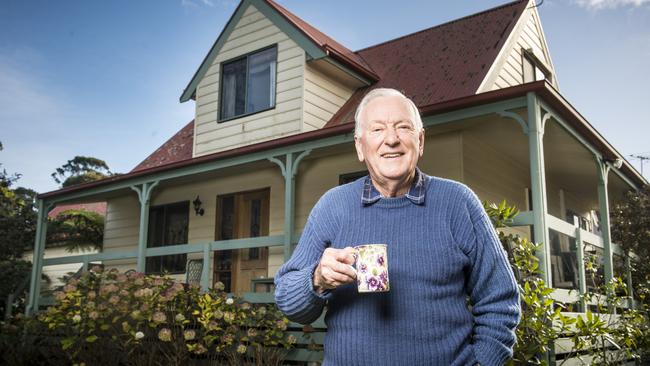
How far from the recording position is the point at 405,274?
1801mm

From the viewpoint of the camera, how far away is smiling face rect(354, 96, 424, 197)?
197 centimetres

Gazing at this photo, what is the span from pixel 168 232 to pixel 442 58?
20.0 ft

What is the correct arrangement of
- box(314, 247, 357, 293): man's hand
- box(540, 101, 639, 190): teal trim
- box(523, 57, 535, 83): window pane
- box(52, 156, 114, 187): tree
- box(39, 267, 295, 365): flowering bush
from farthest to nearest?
1. box(52, 156, 114, 187): tree
2. box(523, 57, 535, 83): window pane
3. box(540, 101, 639, 190): teal trim
4. box(39, 267, 295, 365): flowering bush
5. box(314, 247, 357, 293): man's hand

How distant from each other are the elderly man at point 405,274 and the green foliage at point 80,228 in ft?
46.2

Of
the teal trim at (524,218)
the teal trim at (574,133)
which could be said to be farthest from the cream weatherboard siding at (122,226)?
the teal trim at (574,133)

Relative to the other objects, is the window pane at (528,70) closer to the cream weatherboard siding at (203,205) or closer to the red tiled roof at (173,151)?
the cream weatherboard siding at (203,205)

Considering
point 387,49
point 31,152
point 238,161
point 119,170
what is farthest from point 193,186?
point 119,170

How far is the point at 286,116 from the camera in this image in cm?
953

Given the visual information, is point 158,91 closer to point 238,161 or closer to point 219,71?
point 219,71

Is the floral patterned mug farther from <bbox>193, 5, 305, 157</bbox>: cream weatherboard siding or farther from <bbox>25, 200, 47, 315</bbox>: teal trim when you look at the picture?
<bbox>25, 200, 47, 315</bbox>: teal trim

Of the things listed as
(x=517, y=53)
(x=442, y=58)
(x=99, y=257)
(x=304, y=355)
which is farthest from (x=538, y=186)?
(x=99, y=257)

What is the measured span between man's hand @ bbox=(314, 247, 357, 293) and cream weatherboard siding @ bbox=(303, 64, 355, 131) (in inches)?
302

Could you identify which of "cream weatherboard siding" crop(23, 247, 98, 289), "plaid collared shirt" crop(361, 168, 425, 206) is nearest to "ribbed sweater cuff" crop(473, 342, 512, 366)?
"plaid collared shirt" crop(361, 168, 425, 206)

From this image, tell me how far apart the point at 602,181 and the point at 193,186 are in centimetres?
688
